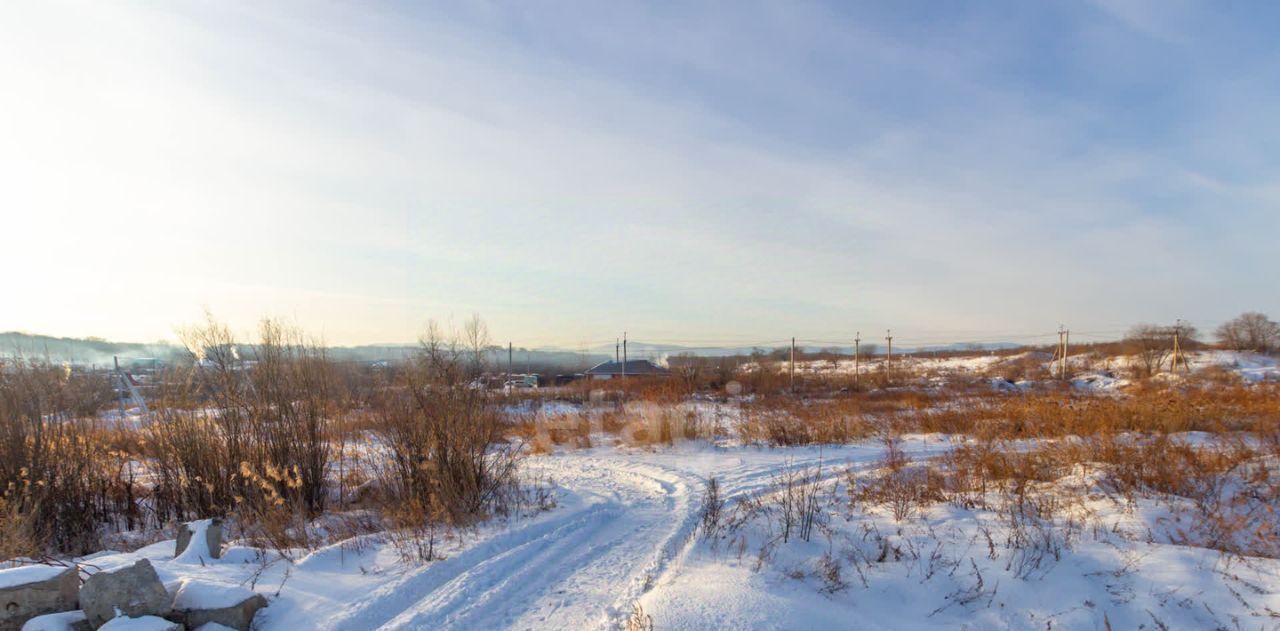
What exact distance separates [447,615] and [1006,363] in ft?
166

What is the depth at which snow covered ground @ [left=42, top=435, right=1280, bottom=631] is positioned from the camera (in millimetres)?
4074

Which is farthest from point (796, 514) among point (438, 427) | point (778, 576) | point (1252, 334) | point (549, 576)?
point (1252, 334)

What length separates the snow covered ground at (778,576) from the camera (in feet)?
13.4

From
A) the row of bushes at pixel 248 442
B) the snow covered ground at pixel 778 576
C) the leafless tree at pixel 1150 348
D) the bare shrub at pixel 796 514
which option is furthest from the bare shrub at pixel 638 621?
the leafless tree at pixel 1150 348

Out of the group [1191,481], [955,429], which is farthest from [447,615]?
[955,429]

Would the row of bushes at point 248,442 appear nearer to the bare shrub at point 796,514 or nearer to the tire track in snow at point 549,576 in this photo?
the tire track in snow at point 549,576

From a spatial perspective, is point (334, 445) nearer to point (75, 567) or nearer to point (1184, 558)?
point (75, 567)

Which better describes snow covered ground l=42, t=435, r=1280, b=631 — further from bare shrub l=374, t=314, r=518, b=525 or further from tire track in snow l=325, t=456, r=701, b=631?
bare shrub l=374, t=314, r=518, b=525

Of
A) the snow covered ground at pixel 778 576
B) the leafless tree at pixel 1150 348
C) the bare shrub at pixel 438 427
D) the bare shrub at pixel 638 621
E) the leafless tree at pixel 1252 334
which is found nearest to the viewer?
the bare shrub at pixel 638 621

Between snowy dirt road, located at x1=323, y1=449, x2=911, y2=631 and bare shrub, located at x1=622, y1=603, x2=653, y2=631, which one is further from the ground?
bare shrub, located at x1=622, y1=603, x2=653, y2=631

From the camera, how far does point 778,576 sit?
479 cm

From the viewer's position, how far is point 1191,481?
21.3 ft

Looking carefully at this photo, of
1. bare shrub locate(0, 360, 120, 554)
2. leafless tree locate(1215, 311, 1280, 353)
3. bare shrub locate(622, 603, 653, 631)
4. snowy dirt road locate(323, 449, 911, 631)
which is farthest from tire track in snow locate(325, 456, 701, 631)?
leafless tree locate(1215, 311, 1280, 353)

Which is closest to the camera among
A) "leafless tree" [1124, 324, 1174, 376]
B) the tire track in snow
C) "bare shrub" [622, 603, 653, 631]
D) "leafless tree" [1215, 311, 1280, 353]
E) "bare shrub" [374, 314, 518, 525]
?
"bare shrub" [622, 603, 653, 631]
